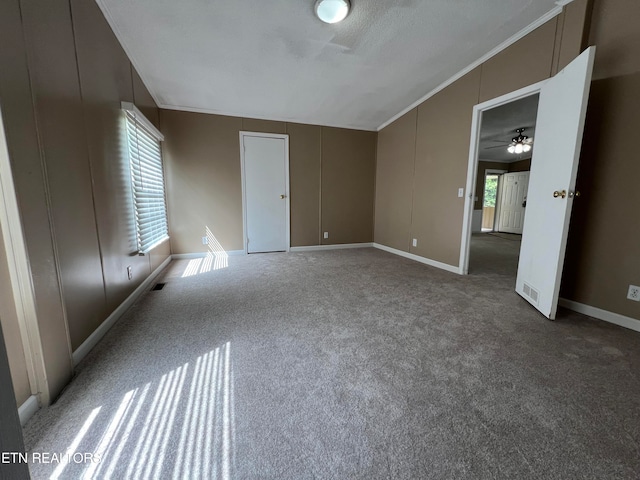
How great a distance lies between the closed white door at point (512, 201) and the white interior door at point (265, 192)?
23.5ft

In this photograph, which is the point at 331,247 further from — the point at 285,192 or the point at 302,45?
the point at 302,45

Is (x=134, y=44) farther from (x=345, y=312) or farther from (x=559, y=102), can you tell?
(x=559, y=102)

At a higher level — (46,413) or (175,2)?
(175,2)

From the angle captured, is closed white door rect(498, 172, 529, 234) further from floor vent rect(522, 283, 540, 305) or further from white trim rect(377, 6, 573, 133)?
floor vent rect(522, 283, 540, 305)

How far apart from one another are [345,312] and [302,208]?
2832mm

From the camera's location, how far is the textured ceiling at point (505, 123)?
3805mm

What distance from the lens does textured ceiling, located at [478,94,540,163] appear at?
3805 millimetres

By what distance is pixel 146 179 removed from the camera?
292cm

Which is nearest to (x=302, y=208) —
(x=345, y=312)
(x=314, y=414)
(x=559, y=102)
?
(x=345, y=312)

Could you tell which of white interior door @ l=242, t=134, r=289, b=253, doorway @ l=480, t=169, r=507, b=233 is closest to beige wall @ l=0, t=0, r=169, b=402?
white interior door @ l=242, t=134, r=289, b=253

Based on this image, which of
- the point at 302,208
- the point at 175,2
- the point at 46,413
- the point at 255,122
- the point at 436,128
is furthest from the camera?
the point at 302,208

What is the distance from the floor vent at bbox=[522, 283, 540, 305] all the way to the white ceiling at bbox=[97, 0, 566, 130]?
2416mm

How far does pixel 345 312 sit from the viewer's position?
218cm

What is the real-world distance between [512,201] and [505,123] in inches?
159
